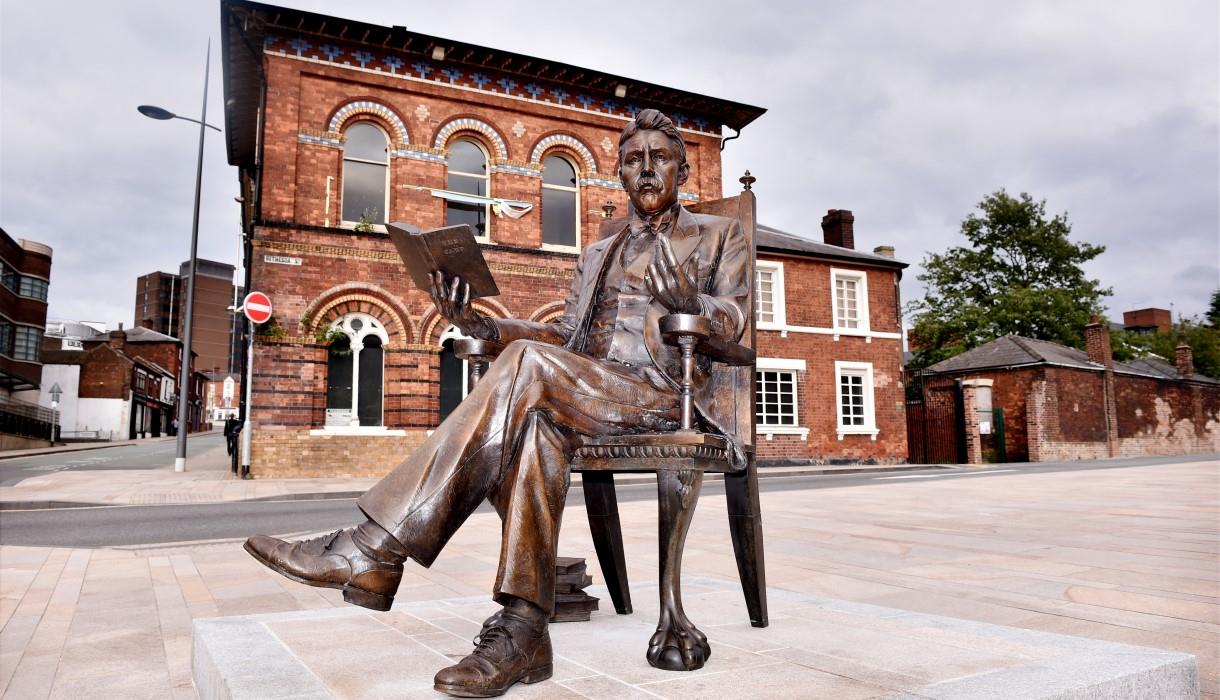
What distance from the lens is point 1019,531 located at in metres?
7.18

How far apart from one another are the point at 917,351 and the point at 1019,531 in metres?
36.3

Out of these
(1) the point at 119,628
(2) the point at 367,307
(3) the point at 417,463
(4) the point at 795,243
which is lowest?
(1) the point at 119,628

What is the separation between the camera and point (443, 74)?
1822 centimetres

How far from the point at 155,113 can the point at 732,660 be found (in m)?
19.6

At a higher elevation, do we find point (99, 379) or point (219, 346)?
point (219, 346)

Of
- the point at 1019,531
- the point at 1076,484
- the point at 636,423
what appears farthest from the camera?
the point at 1076,484

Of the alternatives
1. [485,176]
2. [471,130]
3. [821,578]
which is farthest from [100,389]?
[821,578]

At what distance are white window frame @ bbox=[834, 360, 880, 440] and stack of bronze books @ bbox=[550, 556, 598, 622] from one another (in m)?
21.0

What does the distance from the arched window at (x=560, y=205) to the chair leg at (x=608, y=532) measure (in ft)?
53.2

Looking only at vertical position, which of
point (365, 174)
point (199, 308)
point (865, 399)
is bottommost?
point (865, 399)

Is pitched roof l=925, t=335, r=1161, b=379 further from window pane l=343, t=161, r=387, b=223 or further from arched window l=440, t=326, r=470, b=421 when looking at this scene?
window pane l=343, t=161, r=387, b=223

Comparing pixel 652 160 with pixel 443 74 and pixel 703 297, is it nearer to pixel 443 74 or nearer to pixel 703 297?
pixel 703 297

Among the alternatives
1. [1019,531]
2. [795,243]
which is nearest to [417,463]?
[1019,531]

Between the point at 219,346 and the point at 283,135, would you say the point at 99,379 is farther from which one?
the point at 219,346
